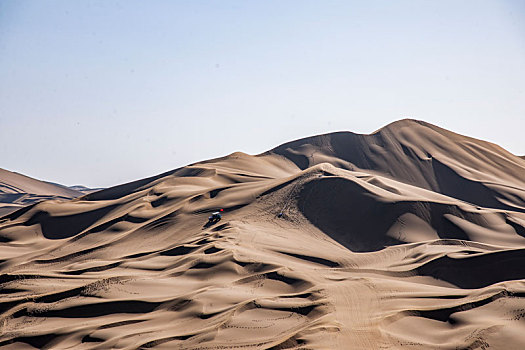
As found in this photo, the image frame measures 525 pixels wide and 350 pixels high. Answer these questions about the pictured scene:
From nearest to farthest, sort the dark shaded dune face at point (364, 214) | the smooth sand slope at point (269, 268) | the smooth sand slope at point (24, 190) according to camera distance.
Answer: the smooth sand slope at point (269, 268), the dark shaded dune face at point (364, 214), the smooth sand slope at point (24, 190)

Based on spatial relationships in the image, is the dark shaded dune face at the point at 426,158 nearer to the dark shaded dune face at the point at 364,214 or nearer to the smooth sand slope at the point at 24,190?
A: the dark shaded dune face at the point at 364,214

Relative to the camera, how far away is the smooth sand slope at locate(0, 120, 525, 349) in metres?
11.3

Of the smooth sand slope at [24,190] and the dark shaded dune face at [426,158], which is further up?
the smooth sand slope at [24,190]

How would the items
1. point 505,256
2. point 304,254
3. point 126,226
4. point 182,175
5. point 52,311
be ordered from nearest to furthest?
point 52,311, point 505,256, point 304,254, point 126,226, point 182,175

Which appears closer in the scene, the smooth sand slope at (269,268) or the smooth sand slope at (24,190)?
the smooth sand slope at (269,268)

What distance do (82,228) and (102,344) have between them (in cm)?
2186

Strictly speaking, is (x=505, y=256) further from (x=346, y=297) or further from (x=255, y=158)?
(x=255, y=158)

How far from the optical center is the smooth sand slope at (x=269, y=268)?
11.3 m

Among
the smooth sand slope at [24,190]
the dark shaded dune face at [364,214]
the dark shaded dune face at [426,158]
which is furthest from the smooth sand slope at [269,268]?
the smooth sand slope at [24,190]

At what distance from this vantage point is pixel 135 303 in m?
14.2

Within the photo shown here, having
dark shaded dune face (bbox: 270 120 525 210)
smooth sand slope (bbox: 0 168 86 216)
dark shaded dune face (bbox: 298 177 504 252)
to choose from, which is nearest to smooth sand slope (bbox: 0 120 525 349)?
dark shaded dune face (bbox: 298 177 504 252)

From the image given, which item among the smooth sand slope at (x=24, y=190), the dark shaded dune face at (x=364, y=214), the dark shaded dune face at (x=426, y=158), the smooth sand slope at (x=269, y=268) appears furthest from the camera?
the smooth sand slope at (x=24, y=190)

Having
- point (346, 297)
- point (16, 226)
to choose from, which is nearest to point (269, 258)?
point (346, 297)

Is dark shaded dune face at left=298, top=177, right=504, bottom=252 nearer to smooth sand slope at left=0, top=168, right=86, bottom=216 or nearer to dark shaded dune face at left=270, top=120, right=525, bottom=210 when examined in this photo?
dark shaded dune face at left=270, top=120, right=525, bottom=210
